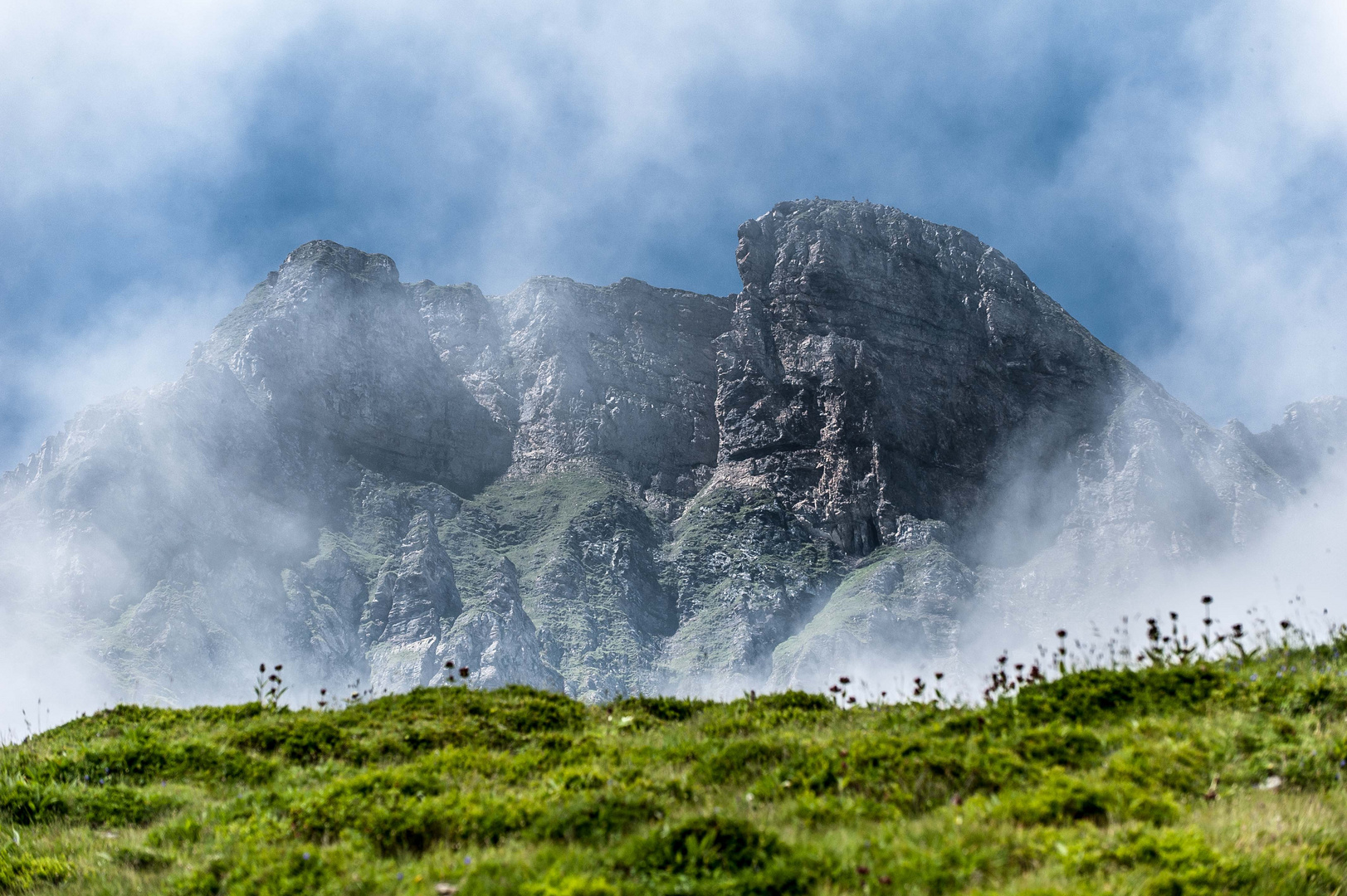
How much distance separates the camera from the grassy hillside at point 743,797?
7.63 meters

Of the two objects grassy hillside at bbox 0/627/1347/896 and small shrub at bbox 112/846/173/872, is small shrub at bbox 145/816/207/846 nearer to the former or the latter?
grassy hillside at bbox 0/627/1347/896

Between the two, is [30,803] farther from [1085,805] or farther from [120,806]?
[1085,805]

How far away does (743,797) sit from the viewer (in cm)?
993

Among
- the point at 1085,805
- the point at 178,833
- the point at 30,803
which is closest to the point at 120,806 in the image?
the point at 30,803

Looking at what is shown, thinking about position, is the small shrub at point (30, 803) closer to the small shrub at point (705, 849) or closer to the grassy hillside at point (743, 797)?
the grassy hillside at point (743, 797)

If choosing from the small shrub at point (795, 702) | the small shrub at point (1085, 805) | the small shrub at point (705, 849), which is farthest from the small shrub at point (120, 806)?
the small shrub at point (1085, 805)

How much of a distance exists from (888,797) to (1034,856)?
1804 mm

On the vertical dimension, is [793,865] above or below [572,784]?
below

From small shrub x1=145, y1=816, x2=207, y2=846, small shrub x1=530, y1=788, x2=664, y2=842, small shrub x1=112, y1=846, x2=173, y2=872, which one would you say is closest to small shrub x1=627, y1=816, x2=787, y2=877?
small shrub x1=530, y1=788, x2=664, y2=842

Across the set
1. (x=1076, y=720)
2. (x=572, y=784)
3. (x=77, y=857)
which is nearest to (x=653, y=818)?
(x=572, y=784)

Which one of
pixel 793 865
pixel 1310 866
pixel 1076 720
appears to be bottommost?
pixel 1310 866

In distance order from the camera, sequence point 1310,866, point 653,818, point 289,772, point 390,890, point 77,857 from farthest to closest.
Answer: point 289,772
point 77,857
point 653,818
point 390,890
point 1310,866

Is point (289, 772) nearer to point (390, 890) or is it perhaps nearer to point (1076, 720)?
point (390, 890)

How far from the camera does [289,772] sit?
11992 millimetres
